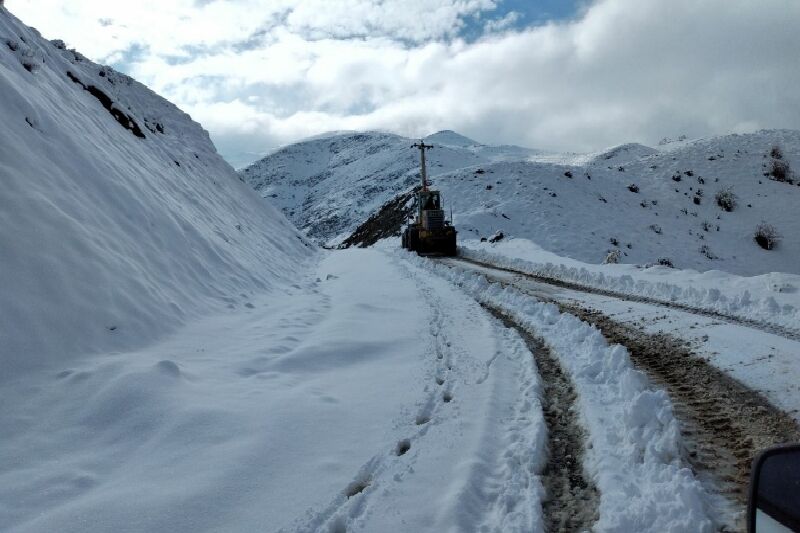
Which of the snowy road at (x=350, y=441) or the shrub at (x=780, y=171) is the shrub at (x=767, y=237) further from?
the snowy road at (x=350, y=441)

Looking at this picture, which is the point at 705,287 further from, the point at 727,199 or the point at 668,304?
the point at 727,199

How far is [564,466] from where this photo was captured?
3.99 m

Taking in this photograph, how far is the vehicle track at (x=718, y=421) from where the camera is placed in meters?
3.38

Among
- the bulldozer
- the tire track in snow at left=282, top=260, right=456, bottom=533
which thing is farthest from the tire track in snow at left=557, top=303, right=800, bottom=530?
the bulldozer

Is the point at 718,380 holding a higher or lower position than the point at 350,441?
higher

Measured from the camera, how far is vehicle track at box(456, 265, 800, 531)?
3381mm

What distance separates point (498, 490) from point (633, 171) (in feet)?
148

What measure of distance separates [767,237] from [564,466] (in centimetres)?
3257

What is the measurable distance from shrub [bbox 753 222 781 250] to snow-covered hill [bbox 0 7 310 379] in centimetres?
2766

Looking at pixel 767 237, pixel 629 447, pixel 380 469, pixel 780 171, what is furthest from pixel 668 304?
pixel 780 171

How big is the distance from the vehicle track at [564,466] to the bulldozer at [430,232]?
58.8 feet

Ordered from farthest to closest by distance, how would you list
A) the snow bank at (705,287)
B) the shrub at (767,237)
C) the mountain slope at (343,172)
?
the mountain slope at (343,172) < the shrub at (767,237) < the snow bank at (705,287)

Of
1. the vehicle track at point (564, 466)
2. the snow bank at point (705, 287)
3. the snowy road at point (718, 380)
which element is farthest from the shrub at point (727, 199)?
the vehicle track at point (564, 466)

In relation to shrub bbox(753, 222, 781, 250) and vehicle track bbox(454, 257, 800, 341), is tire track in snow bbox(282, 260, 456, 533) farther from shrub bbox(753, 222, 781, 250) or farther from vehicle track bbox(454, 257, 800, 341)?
shrub bbox(753, 222, 781, 250)
